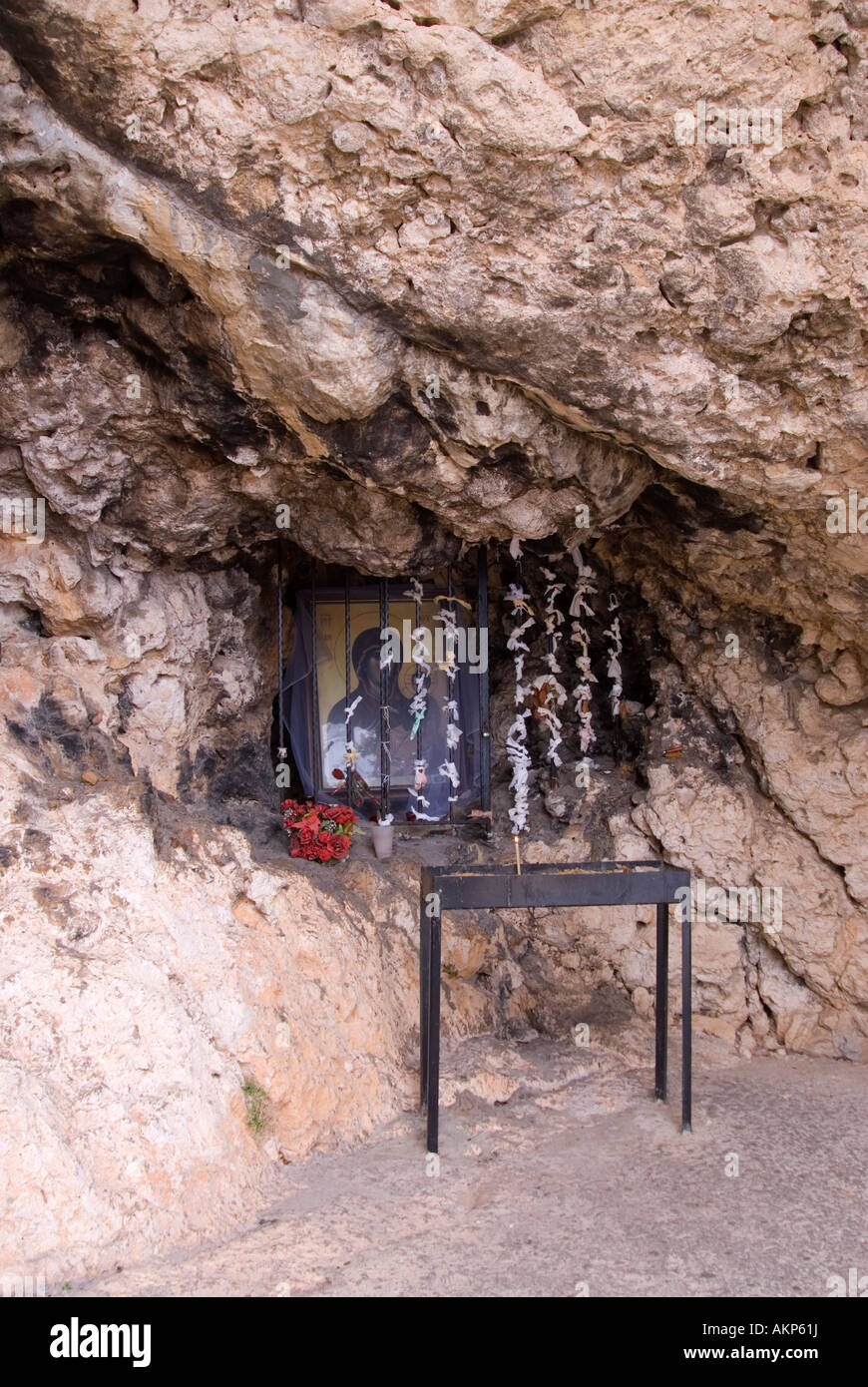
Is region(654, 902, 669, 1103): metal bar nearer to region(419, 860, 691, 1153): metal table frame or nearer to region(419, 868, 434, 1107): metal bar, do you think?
region(419, 860, 691, 1153): metal table frame

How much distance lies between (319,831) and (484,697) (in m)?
1.45

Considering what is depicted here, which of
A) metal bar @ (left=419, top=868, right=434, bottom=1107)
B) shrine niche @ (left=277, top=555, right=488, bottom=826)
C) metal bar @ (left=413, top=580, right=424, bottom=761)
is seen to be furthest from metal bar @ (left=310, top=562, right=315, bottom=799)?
metal bar @ (left=419, top=868, right=434, bottom=1107)

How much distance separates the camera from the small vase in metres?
5.46

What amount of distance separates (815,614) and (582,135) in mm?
2711

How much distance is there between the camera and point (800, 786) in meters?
5.43

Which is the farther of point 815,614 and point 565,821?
point 565,821

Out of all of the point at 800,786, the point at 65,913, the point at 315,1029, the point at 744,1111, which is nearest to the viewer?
the point at 65,913

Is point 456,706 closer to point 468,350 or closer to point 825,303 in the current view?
point 468,350

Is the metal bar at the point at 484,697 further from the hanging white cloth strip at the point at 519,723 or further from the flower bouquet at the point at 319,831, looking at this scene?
the flower bouquet at the point at 319,831

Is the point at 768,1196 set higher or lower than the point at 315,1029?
lower

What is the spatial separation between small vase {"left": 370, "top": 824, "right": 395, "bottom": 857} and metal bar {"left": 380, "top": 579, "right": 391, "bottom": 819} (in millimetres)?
133

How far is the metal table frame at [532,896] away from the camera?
13.8 feet

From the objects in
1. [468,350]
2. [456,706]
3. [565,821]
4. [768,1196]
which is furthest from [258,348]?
[768,1196]

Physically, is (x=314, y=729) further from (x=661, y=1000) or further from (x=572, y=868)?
(x=661, y=1000)
